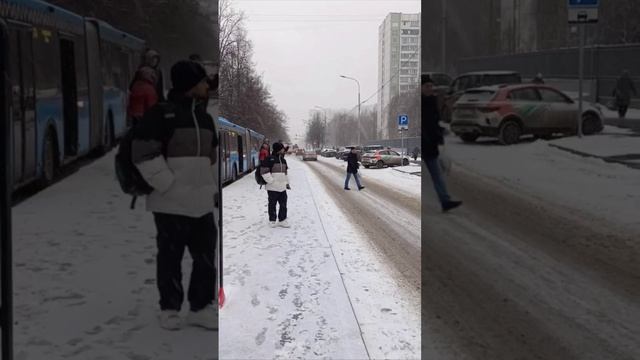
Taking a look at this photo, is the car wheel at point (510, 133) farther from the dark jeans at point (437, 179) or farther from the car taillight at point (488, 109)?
the dark jeans at point (437, 179)

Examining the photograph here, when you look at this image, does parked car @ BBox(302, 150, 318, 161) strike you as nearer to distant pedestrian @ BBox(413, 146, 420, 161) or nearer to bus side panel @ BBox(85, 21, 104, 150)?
distant pedestrian @ BBox(413, 146, 420, 161)

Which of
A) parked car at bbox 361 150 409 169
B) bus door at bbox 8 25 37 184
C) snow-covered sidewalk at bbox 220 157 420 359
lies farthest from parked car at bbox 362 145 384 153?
bus door at bbox 8 25 37 184

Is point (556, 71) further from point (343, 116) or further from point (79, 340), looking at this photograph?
point (79, 340)

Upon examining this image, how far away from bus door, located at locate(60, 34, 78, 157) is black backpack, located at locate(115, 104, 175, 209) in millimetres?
228

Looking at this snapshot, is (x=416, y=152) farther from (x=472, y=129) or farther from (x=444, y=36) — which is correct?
(x=444, y=36)

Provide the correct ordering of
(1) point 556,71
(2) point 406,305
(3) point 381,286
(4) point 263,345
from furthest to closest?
(3) point 381,286
(2) point 406,305
(4) point 263,345
(1) point 556,71

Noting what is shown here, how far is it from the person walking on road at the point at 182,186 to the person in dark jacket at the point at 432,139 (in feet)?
2.51

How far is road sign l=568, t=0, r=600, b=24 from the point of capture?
1.67m

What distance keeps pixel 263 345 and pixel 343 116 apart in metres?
1.37

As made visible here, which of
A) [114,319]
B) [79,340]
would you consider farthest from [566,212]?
[79,340]

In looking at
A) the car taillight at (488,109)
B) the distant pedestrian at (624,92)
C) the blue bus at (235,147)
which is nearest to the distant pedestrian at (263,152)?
the blue bus at (235,147)

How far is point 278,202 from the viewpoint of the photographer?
3.79 meters

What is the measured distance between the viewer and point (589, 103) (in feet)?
5.70

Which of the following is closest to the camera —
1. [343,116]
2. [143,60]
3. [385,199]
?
[143,60]
